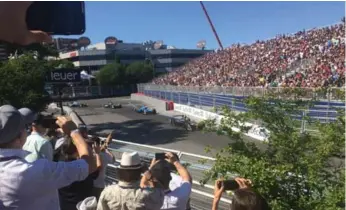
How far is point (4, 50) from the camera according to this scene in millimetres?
2145

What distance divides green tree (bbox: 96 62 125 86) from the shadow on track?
39786 mm

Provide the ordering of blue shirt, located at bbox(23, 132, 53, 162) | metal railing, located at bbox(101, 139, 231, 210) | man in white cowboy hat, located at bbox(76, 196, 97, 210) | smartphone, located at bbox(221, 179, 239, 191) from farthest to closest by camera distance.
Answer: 1. metal railing, located at bbox(101, 139, 231, 210)
2. blue shirt, located at bbox(23, 132, 53, 162)
3. man in white cowboy hat, located at bbox(76, 196, 97, 210)
4. smartphone, located at bbox(221, 179, 239, 191)

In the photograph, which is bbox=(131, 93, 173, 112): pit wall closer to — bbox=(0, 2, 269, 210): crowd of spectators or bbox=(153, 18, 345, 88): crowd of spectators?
bbox=(153, 18, 345, 88): crowd of spectators

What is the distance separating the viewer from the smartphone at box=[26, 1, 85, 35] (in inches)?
58.1

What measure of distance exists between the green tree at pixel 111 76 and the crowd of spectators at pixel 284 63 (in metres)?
28.9

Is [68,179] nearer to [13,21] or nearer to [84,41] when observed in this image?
[13,21]

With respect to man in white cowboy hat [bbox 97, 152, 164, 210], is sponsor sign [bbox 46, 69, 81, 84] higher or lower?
higher

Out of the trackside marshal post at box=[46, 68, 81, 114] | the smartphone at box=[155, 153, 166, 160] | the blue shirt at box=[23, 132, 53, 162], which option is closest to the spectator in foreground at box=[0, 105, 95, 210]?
the smartphone at box=[155, 153, 166, 160]

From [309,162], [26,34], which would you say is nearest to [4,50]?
[26,34]

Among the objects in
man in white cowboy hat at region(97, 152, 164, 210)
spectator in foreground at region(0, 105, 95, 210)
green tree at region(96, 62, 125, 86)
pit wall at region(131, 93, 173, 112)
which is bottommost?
pit wall at region(131, 93, 173, 112)

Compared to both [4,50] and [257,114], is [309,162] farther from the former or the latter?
[4,50]

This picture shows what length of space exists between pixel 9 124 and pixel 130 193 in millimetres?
934

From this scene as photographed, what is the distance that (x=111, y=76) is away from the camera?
2886 inches

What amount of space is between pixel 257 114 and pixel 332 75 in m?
17.8
